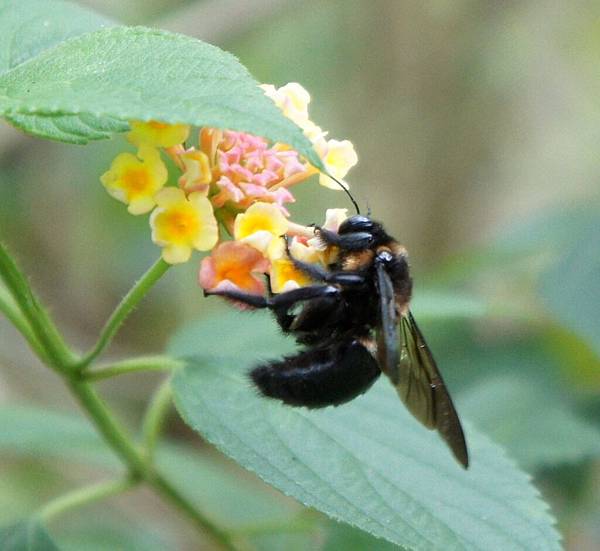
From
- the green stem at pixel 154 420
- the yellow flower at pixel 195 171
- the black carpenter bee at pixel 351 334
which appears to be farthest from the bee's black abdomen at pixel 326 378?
the green stem at pixel 154 420

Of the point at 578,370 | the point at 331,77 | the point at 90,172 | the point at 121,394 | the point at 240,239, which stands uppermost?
the point at 331,77

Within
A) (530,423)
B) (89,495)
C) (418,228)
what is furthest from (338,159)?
(418,228)

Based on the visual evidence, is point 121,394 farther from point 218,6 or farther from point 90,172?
point 218,6

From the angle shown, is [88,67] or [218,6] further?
[218,6]

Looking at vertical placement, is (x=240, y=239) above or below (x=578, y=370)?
below

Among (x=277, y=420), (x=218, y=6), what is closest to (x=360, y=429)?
(x=277, y=420)

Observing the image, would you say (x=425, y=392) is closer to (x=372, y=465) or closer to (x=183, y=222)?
(x=372, y=465)

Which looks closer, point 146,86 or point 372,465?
point 146,86
